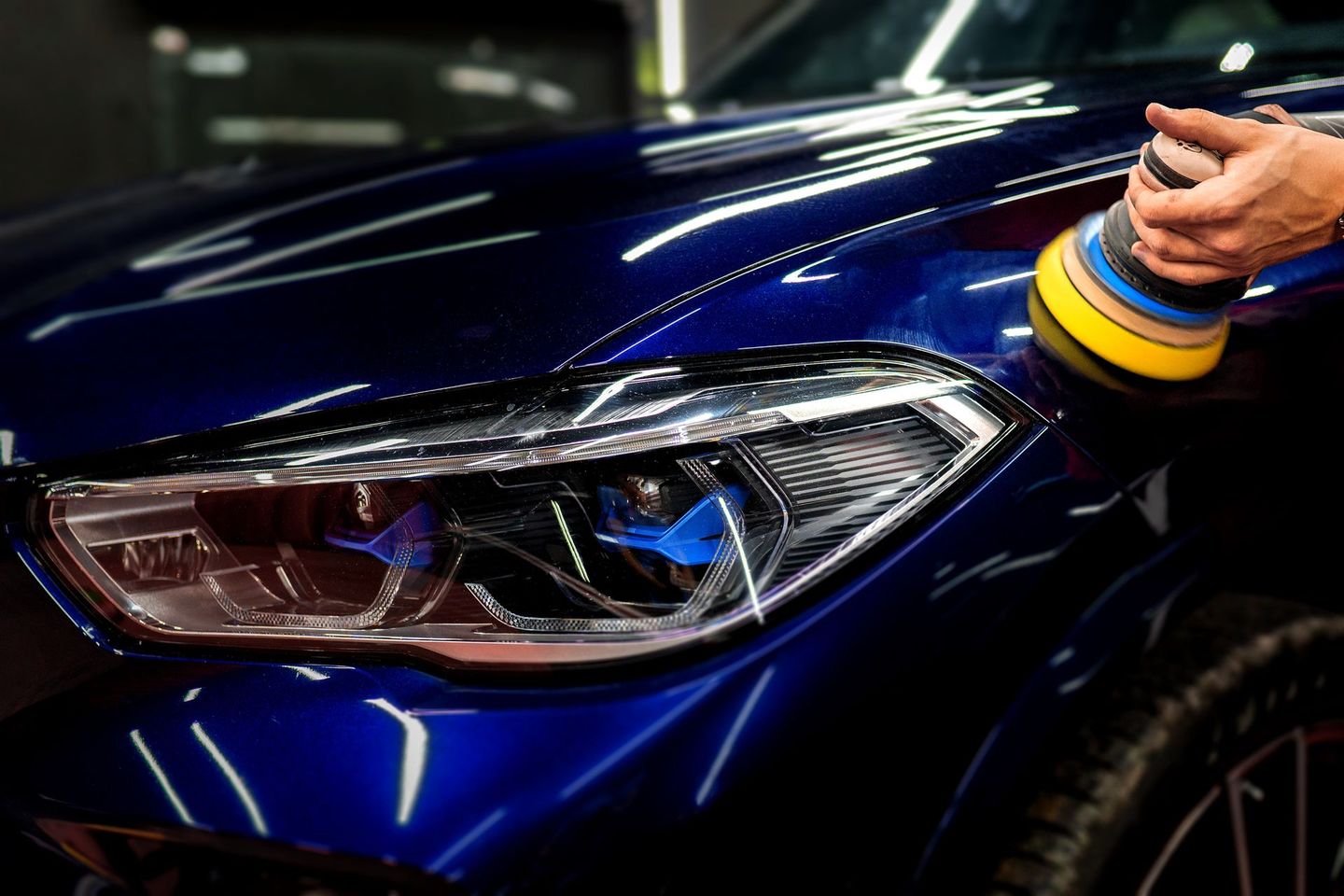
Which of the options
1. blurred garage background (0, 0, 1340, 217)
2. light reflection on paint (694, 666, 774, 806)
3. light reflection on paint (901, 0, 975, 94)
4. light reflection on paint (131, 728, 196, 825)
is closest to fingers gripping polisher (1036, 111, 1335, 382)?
light reflection on paint (694, 666, 774, 806)

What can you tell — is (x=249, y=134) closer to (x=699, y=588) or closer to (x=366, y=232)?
(x=366, y=232)

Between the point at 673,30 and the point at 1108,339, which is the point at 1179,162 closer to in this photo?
the point at 1108,339

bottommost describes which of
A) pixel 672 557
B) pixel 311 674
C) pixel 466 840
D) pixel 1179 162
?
pixel 466 840

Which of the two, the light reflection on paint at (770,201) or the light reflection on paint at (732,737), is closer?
the light reflection on paint at (732,737)

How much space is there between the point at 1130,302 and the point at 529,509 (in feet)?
1.75

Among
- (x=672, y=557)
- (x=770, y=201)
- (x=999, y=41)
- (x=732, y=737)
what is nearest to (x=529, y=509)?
(x=672, y=557)

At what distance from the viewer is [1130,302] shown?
2.77 feet

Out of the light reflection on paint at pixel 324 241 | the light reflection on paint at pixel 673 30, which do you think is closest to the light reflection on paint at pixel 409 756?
the light reflection on paint at pixel 324 241

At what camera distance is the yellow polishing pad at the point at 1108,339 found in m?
0.85

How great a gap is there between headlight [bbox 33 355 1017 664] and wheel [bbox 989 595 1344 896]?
13.1 inches

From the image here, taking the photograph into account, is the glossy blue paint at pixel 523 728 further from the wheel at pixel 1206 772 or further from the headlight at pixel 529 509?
the wheel at pixel 1206 772

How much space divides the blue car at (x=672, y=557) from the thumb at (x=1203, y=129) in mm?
120

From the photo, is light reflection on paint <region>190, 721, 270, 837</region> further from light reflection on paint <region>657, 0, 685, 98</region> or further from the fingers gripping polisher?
light reflection on paint <region>657, 0, 685, 98</region>

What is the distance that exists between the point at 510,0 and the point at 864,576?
224 inches
